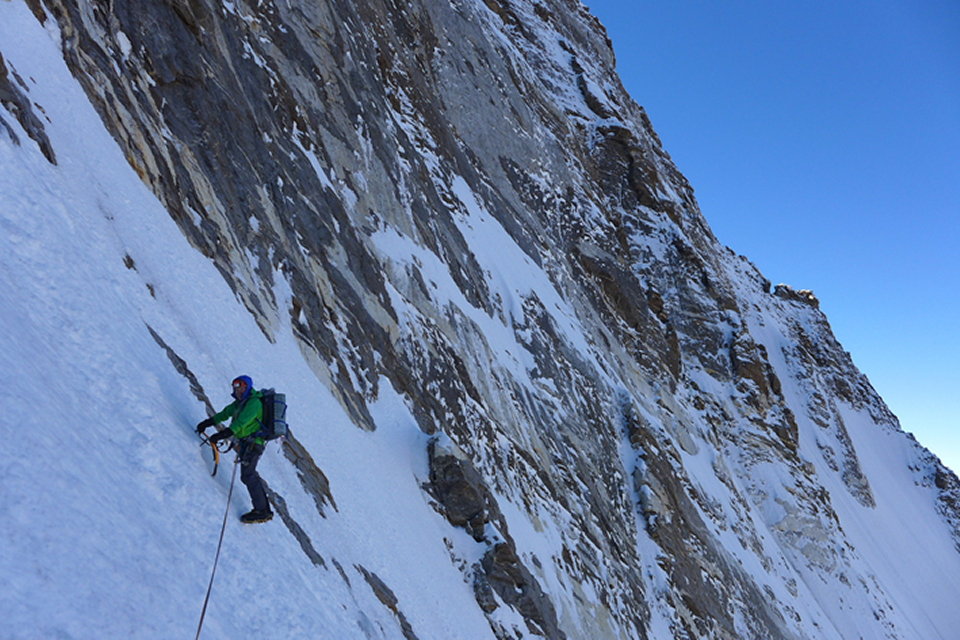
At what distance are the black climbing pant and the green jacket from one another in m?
0.11

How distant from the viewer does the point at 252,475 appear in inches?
299

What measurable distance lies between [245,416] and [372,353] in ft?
30.8

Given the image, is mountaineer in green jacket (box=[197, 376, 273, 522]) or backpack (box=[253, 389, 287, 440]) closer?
mountaineer in green jacket (box=[197, 376, 273, 522])

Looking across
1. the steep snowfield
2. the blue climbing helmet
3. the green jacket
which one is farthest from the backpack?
the steep snowfield

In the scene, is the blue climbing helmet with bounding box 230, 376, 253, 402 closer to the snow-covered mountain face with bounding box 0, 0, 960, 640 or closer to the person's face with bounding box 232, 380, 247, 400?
the person's face with bounding box 232, 380, 247, 400

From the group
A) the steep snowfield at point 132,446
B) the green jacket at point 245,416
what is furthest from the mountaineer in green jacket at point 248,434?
the steep snowfield at point 132,446

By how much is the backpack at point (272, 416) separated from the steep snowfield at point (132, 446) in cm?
63

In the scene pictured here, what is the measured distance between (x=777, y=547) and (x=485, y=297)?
26067 mm

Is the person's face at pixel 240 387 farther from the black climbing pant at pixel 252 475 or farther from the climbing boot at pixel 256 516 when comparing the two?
the climbing boot at pixel 256 516

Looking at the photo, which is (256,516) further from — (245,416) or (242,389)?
(242,389)

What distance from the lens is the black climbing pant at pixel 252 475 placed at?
24.8ft

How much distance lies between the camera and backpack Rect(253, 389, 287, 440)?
7.87m

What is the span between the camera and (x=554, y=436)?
25234 millimetres

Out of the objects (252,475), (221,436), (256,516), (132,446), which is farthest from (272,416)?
(132,446)
